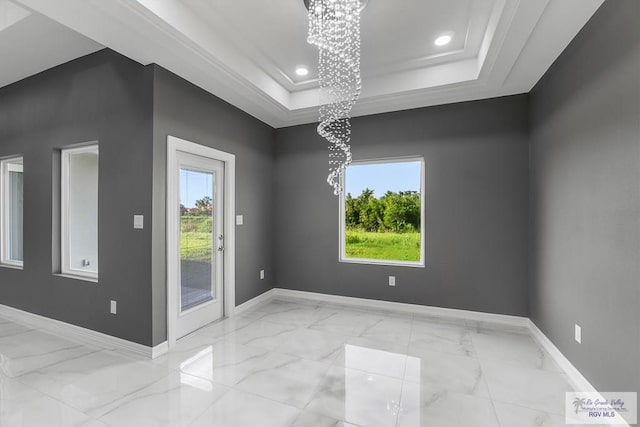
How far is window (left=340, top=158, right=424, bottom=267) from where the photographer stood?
159 inches

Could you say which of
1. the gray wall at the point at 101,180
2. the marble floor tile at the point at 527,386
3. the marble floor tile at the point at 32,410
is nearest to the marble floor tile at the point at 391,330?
the marble floor tile at the point at 527,386

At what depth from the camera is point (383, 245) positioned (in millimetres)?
4227

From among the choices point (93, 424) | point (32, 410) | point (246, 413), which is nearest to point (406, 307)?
point (246, 413)

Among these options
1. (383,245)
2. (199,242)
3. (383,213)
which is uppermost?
(383,213)

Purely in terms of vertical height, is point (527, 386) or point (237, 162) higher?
point (237, 162)

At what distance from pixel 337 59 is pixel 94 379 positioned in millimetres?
3545

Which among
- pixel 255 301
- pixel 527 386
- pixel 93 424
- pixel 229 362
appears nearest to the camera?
pixel 93 424

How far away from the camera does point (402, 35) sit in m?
2.88

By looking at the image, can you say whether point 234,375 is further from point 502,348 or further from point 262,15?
point 262,15

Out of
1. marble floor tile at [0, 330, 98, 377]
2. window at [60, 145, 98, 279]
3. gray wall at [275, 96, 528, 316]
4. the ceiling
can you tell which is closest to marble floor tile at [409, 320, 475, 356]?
gray wall at [275, 96, 528, 316]

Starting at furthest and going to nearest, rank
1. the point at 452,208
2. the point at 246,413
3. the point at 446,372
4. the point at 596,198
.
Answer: the point at 452,208, the point at 446,372, the point at 596,198, the point at 246,413

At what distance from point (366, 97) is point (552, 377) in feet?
10.9

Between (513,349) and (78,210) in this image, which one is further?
(78,210)

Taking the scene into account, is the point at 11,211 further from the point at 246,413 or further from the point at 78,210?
the point at 246,413
